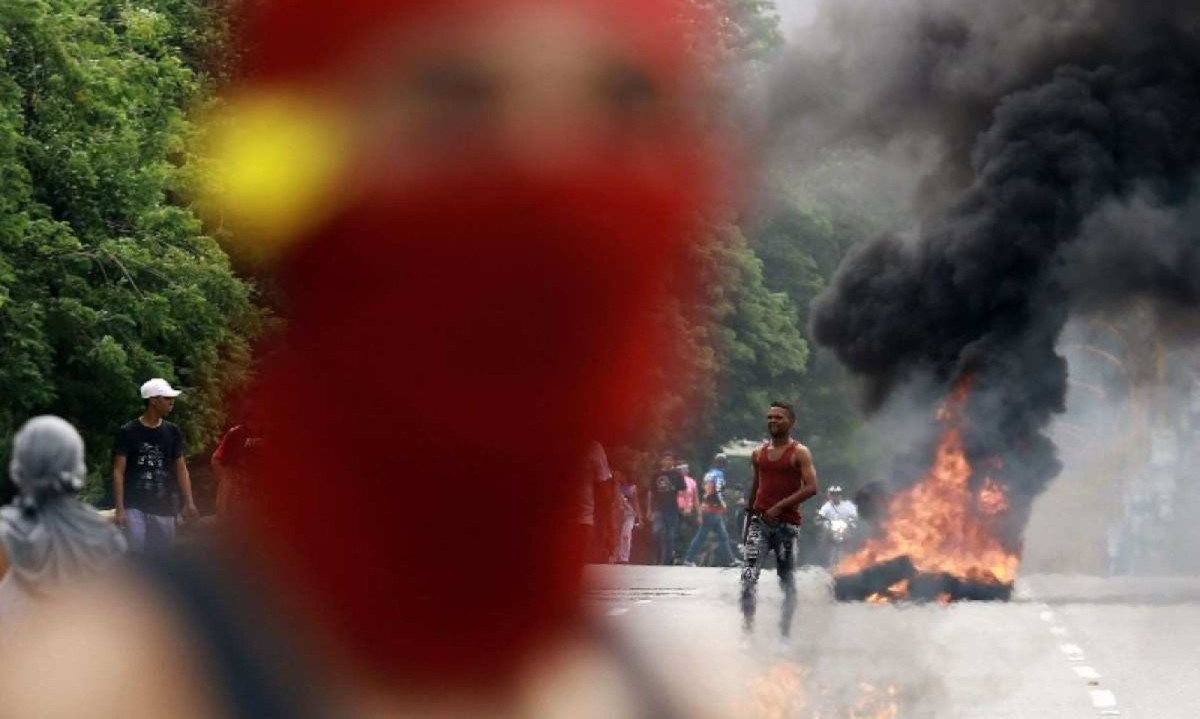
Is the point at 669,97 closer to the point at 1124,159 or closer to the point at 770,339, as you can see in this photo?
the point at 1124,159

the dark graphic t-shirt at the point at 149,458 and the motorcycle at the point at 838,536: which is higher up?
the motorcycle at the point at 838,536

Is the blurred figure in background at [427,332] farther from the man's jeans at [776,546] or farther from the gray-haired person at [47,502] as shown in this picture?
the man's jeans at [776,546]

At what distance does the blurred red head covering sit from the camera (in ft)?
5.56

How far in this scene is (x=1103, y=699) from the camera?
14953 millimetres

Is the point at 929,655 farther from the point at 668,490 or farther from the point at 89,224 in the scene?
the point at 668,490

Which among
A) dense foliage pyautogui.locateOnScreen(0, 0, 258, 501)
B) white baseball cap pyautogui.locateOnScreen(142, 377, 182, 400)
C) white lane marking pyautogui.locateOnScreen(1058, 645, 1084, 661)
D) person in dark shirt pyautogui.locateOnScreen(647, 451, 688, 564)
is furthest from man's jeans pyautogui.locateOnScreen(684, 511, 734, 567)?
white baseball cap pyautogui.locateOnScreen(142, 377, 182, 400)

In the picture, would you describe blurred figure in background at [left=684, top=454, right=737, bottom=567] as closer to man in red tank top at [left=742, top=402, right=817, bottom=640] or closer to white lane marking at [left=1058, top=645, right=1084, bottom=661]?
white lane marking at [left=1058, top=645, right=1084, bottom=661]

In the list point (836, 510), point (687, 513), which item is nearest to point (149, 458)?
point (836, 510)

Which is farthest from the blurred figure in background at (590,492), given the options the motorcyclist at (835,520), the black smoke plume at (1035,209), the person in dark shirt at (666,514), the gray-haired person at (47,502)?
the person in dark shirt at (666,514)

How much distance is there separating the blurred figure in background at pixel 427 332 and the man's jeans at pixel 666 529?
3457cm

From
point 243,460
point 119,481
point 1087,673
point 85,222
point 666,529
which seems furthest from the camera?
point 666,529

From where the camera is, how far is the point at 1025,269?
3694 centimetres

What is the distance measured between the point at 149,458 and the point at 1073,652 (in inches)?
270

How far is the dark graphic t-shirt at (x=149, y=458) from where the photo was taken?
15.4 m
